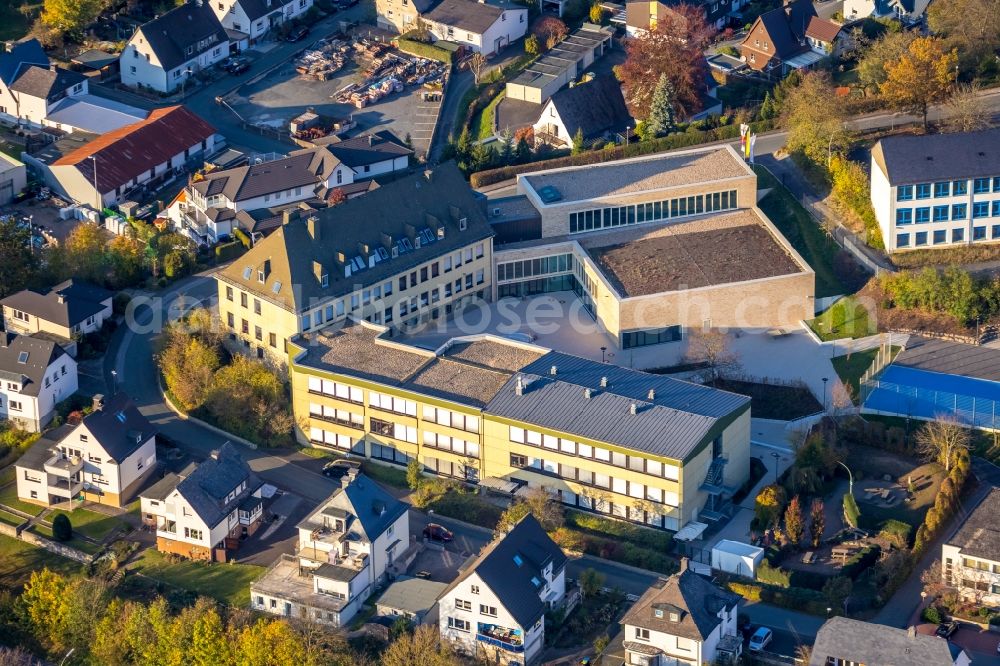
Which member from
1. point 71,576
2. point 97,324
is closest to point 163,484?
point 71,576

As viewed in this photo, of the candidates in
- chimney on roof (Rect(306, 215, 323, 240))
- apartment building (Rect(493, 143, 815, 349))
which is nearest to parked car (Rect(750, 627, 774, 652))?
apartment building (Rect(493, 143, 815, 349))

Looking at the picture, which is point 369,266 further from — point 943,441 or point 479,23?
point 479,23

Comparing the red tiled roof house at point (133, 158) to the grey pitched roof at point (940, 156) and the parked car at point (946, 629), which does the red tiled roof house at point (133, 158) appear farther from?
the parked car at point (946, 629)

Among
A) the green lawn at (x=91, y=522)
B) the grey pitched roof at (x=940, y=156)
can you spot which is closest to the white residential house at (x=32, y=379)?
the green lawn at (x=91, y=522)

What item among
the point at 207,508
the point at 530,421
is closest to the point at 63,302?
the point at 207,508

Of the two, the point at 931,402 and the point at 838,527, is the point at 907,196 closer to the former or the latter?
the point at 931,402

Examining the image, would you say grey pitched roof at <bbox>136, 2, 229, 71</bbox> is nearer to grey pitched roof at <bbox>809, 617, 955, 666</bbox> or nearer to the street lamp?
the street lamp
